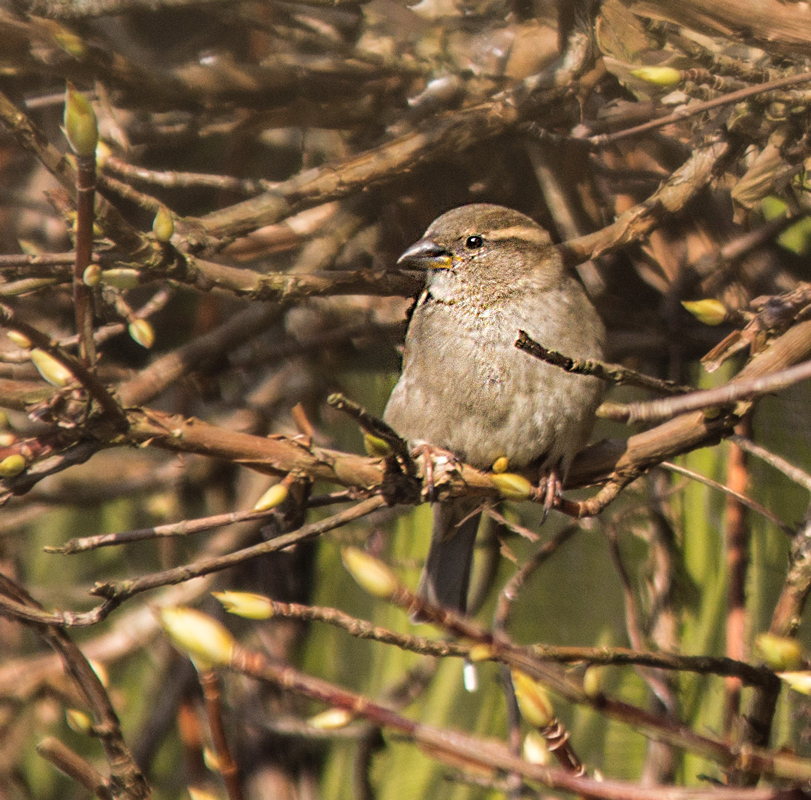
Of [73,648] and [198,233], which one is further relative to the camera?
[198,233]

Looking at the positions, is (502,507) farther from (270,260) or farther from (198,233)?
(198,233)

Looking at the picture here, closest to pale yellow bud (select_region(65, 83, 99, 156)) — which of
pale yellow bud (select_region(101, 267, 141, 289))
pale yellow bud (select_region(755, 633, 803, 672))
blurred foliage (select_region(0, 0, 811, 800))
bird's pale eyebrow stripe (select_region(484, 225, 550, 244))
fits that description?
blurred foliage (select_region(0, 0, 811, 800))

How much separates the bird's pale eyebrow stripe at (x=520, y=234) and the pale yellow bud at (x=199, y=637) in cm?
175

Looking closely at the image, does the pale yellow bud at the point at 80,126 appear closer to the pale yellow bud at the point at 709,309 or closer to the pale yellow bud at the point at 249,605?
the pale yellow bud at the point at 249,605

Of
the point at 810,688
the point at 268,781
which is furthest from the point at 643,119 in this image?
the point at 268,781

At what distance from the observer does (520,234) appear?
2.60 meters

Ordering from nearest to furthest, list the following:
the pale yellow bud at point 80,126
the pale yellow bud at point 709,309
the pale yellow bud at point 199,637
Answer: the pale yellow bud at point 199,637 → the pale yellow bud at point 80,126 → the pale yellow bud at point 709,309

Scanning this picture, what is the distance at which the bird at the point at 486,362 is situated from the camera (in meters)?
2.32

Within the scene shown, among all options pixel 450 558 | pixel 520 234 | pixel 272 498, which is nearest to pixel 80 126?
pixel 272 498

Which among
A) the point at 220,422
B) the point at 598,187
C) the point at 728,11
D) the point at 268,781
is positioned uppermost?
the point at 728,11

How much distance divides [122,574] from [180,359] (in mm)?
1391

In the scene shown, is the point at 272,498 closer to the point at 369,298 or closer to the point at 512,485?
the point at 512,485

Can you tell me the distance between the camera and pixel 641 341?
2.75m

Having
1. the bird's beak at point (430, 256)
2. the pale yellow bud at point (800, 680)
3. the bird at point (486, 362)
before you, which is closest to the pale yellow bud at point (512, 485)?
the pale yellow bud at point (800, 680)
